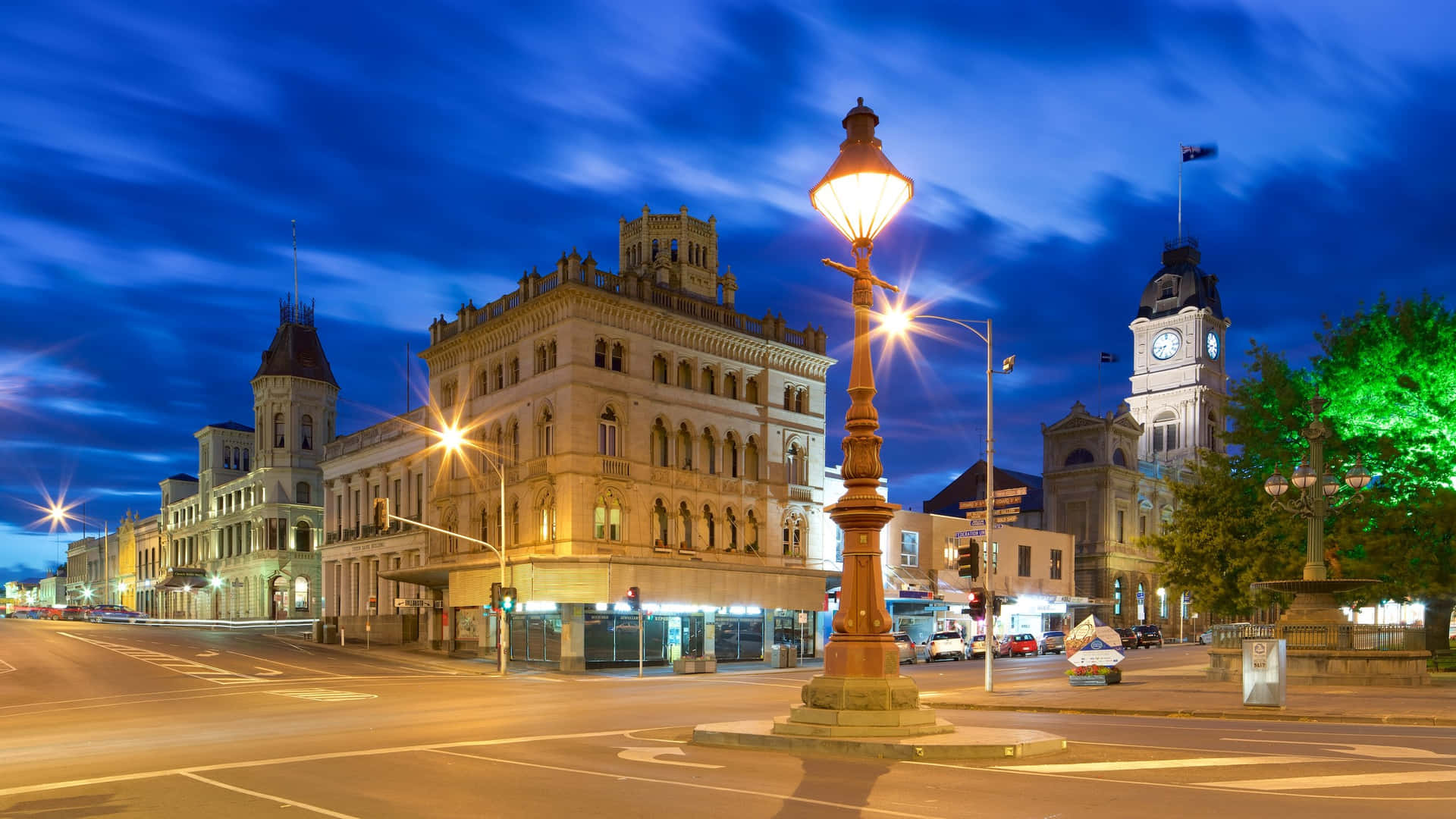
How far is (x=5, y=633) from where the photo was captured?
65750 mm

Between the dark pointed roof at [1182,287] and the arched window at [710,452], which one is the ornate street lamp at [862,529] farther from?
the dark pointed roof at [1182,287]

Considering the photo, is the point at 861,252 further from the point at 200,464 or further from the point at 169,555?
the point at 169,555

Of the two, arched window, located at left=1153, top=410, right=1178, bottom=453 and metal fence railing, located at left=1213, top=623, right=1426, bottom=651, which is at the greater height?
arched window, located at left=1153, top=410, right=1178, bottom=453

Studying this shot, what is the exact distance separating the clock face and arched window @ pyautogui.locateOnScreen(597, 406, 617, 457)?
6950 cm

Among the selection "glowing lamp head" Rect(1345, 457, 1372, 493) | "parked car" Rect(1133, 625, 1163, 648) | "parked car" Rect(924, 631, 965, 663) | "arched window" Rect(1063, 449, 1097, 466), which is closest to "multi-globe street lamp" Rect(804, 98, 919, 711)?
"glowing lamp head" Rect(1345, 457, 1372, 493)

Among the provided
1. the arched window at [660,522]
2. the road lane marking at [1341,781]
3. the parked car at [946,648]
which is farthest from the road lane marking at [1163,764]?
the parked car at [946,648]

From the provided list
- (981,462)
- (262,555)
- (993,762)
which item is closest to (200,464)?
(262,555)

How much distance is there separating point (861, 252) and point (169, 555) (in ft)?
397

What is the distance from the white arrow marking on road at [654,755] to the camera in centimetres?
1447

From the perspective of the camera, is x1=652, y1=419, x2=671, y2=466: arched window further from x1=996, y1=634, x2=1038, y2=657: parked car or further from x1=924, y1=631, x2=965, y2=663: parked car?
x1=996, y1=634, x2=1038, y2=657: parked car

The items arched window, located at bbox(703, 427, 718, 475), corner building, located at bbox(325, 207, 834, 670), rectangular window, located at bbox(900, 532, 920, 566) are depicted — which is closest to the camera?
corner building, located at bbox(325, 207, 834, 670)

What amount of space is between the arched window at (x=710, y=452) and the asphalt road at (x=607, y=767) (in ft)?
85.3

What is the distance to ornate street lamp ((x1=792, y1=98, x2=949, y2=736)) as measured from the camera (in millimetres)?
15156

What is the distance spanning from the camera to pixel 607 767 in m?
14.6
